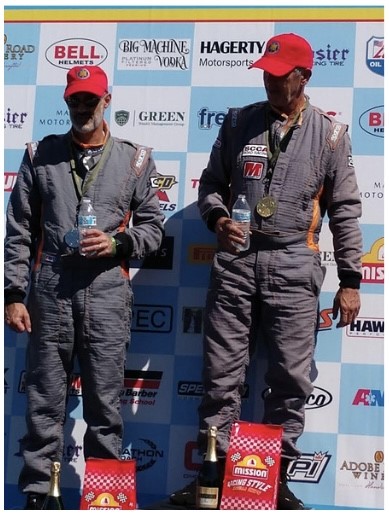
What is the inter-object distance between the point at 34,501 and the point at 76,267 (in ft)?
3.46

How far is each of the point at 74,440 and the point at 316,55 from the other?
2240 mm

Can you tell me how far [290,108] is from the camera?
4.67 m

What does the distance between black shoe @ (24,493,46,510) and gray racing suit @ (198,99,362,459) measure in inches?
29.8

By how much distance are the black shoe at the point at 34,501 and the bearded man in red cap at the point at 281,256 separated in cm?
60

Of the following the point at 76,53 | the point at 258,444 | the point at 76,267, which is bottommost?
the point at 258,444

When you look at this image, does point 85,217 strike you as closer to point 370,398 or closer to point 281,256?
point 281,256

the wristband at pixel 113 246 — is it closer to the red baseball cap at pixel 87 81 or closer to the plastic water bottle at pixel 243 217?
the plastic water bottle at pixel 243 217

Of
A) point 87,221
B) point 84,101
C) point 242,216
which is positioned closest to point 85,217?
point 87,221

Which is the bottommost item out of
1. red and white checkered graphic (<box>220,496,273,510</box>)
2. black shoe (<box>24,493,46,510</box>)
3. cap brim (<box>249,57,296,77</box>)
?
black shoe (<box>24,493,46,510</box>)

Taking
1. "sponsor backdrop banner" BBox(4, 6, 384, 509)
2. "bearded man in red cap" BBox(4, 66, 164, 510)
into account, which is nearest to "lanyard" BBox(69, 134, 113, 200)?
"bearded man in red cap" BBox(4, 66, 164, 510)

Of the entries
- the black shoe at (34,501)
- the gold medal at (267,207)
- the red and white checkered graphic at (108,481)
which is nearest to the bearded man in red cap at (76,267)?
the black shoe at (34,501)

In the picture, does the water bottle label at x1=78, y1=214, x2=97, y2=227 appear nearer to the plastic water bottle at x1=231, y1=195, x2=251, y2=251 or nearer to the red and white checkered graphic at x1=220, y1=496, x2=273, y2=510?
the plastic water bottle at x1=231, y1=195, x2=251, y2=251

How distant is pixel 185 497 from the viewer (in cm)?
463

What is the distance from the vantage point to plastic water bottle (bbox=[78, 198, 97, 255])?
4.55 metres
